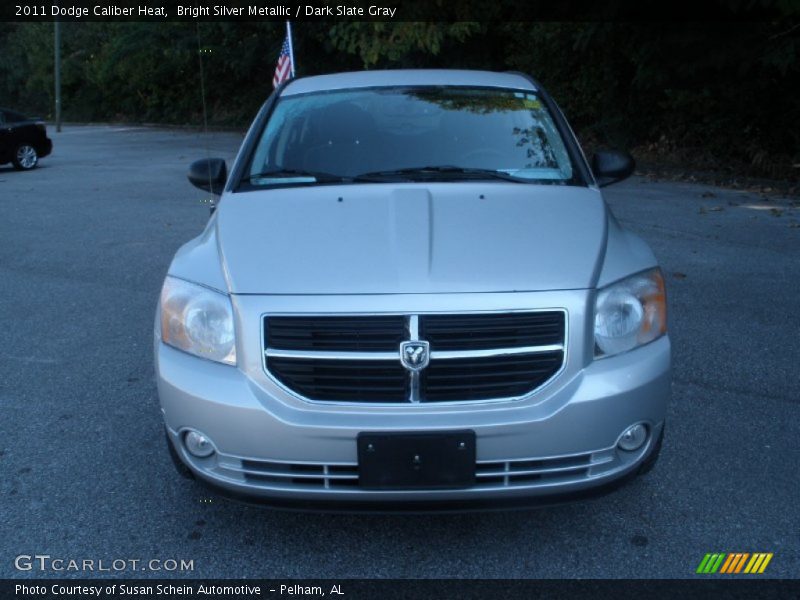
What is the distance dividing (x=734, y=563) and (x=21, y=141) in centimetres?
1889

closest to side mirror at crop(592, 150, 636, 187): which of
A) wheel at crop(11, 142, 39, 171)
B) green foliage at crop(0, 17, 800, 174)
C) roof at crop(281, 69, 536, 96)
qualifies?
roof at crop(281, 69, 536, 96)

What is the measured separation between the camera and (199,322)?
299cm

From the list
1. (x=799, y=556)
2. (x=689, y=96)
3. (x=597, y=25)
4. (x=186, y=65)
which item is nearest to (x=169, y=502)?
(x=799, y=556)

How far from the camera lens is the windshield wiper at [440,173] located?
12.8ft

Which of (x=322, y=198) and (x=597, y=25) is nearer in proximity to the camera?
(x=322, y=198)

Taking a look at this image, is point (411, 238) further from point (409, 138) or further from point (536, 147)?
point (536, 147)

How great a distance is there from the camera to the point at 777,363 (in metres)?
5.07

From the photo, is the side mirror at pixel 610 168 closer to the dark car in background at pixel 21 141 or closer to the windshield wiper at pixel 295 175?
the windshield wiper at pixel 295 175

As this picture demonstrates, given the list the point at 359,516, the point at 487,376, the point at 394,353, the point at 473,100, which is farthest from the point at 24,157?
the point at 487,376

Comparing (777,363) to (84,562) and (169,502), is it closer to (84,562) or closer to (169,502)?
(169,502)

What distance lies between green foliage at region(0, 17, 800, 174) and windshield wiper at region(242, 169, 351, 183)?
102 cm

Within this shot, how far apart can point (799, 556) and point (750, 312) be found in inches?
139

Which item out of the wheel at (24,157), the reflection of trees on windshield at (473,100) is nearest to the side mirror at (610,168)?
the reflection of trees on windshield at (473,100)

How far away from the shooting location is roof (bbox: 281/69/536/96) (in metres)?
4.67
